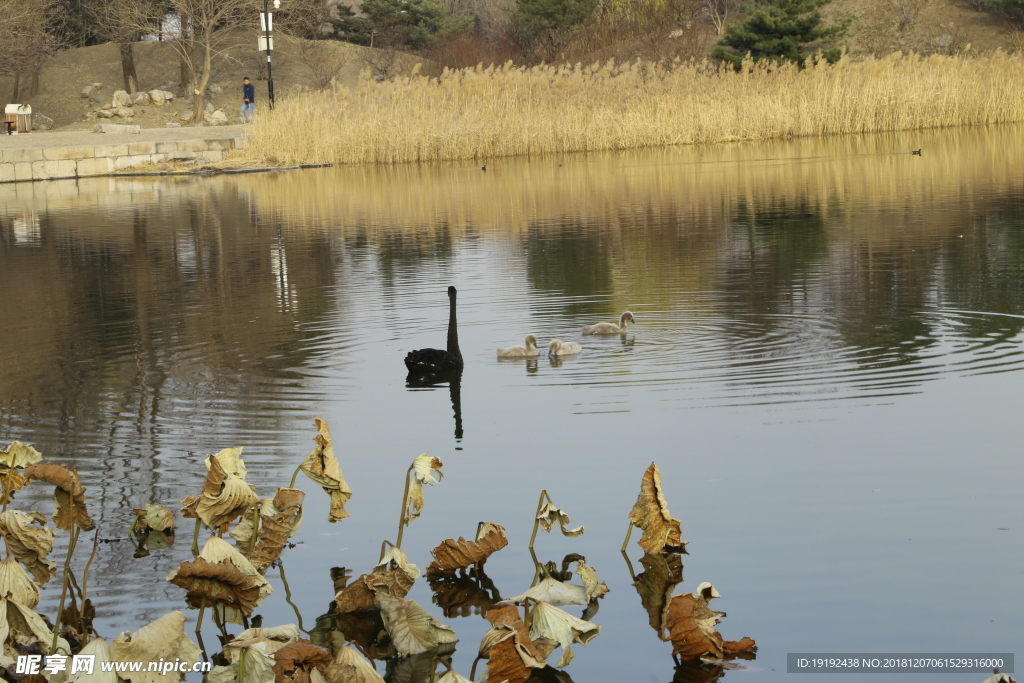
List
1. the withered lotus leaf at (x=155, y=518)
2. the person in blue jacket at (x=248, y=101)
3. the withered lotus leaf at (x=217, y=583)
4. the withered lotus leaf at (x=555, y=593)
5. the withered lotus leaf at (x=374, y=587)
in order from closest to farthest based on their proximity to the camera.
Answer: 1. the withered lotus leaf at (x=217, y=583)
2. the withered lotus leaf at (x=555, y=593)
3. the withered lotus leaf at (x=374, y=587)
4. the withered lotus leaf at (x=155, y=518)
5. the person in blue jacket at (x=248, y=101)

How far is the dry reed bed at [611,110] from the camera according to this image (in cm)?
3020

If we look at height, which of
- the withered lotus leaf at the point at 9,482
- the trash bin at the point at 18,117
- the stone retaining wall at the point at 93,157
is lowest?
the withered lotus leaf at the point at 9,482

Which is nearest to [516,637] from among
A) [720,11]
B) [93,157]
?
[93,157]

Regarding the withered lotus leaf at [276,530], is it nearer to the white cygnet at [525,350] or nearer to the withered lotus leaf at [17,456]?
the withered lotus leaf at [17,456]

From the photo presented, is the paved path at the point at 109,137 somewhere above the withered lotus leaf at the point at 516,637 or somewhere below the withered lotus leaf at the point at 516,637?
above

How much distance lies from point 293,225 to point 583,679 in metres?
15.4

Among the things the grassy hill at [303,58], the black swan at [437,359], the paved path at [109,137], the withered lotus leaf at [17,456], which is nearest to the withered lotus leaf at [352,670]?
the withered lotus leaf at [17,456]

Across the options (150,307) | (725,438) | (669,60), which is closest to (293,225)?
(150,307)

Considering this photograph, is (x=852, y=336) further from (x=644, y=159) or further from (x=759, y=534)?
(x=644, y=159)

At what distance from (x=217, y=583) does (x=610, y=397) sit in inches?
145

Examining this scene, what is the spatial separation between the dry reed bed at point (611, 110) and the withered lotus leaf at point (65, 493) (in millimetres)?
25648

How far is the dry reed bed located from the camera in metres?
30.2

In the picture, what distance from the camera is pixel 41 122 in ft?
160

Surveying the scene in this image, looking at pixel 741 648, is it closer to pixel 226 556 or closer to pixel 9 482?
pixel 226 556
